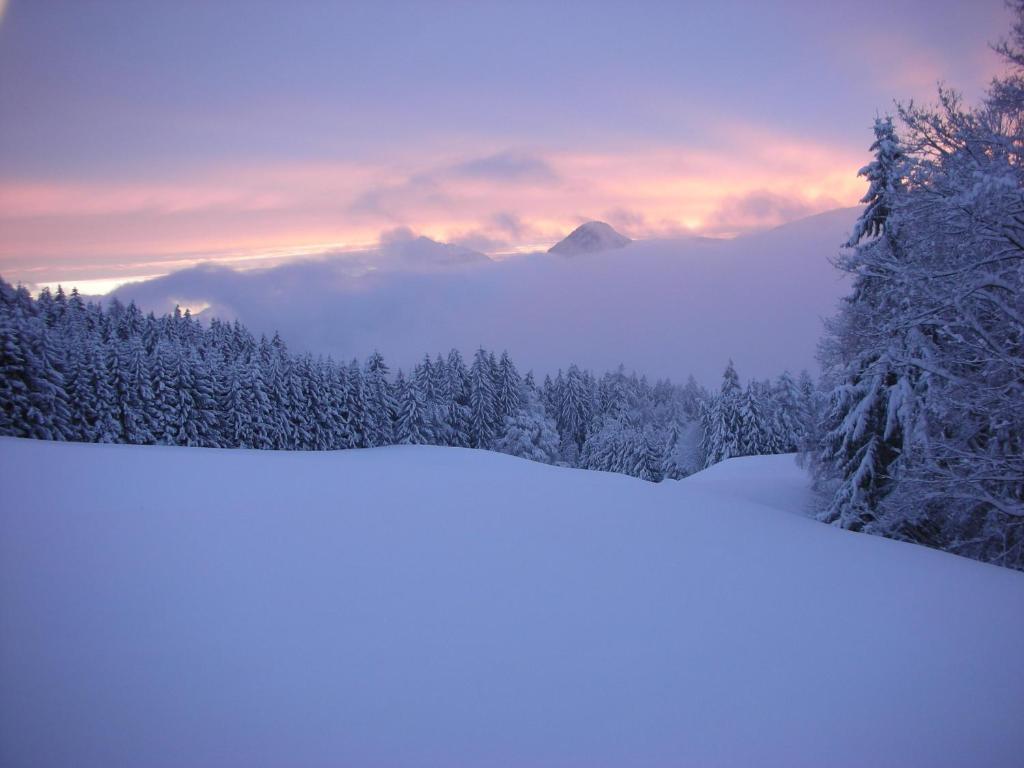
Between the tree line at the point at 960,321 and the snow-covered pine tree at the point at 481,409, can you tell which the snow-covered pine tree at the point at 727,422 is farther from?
the tree line at the point at 960,321

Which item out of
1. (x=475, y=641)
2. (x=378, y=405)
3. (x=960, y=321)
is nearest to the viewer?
(x=475, y=641)

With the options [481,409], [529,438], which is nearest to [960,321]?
[529,438]

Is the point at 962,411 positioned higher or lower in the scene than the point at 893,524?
higher

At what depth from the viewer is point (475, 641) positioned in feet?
13.1

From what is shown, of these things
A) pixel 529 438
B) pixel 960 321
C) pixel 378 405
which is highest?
pixel 960 321

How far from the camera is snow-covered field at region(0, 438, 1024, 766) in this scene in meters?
3.07

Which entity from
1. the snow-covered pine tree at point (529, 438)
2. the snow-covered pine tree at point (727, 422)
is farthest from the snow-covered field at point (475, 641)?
the snow-covered pine tree at point (727, 422)

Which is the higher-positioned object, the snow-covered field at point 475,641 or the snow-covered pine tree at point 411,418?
the snow-covered field at point 475,641

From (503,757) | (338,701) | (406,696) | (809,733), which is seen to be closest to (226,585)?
(338,701)

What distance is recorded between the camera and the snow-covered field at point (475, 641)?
10.1ft

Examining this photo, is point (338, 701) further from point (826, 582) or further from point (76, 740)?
point (826, 582)

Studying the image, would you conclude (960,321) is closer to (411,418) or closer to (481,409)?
(411,418)

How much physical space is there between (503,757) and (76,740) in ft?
8.09

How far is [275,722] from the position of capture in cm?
311
